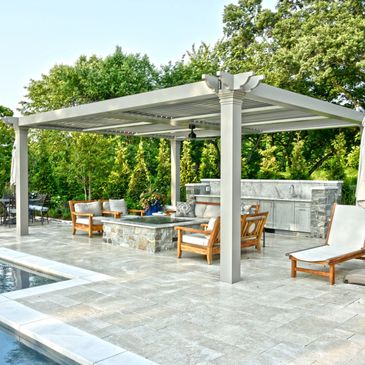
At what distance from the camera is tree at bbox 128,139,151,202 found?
16844 millimetres

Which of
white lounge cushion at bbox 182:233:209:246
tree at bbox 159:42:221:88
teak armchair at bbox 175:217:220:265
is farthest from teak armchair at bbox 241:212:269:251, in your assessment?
tree at bbox 159:42:221:88

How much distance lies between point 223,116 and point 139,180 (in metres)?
A: 10.8

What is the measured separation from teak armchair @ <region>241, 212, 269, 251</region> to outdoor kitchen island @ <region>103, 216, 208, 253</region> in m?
1.49

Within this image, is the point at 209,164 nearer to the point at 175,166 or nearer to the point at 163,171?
the point at 163,171

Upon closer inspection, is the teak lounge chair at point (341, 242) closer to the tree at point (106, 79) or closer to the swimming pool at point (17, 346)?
the swimming pool at point (17, 346)

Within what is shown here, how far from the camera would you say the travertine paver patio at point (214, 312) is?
13.2 feet

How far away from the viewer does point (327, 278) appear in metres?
6.98

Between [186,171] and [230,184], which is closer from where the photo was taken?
[230,184]

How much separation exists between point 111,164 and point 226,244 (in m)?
10.5

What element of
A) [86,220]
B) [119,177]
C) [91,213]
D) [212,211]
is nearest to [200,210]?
[212,211]

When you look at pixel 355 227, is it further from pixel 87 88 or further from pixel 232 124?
pixel 87 88

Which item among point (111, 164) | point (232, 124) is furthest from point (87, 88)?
point (232, 124)

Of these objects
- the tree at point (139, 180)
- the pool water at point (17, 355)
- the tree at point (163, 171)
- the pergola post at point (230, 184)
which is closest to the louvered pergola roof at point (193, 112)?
the pergola post at point (230, 184)

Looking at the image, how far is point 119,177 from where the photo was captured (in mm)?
17109
